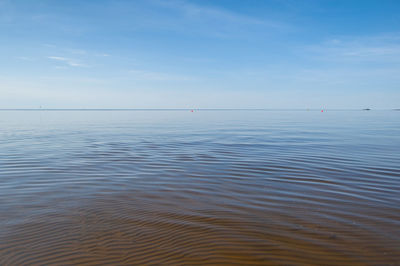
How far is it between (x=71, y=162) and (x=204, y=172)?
5738mm

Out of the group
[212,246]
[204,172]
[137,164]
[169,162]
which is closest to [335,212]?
[212,246]

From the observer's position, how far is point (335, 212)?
541 cm

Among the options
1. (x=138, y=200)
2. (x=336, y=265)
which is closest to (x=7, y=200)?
(x=138, y=200)

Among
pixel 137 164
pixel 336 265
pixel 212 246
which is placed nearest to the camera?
pixel 336 265

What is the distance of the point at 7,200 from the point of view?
5.98 metres

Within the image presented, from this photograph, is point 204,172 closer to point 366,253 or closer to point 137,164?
point 137,164

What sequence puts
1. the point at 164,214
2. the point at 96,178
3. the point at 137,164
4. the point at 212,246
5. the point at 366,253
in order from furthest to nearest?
the point at 137,164 < the point at 96,178 < the point at 164,214 < the point at 212,246 < the point at 366,253

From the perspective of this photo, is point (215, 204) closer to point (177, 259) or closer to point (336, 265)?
point (177, 259)

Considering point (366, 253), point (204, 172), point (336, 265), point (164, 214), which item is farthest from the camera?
point (204, 172)

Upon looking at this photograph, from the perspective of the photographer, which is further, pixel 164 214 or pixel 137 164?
pixel 137 164

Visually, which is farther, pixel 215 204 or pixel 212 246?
pixel 215 204

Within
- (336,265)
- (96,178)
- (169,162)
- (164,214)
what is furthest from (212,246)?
(169,162)

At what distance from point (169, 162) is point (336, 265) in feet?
24.7

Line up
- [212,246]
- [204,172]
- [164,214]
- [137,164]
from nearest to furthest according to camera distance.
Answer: [212,246] → [164,214] → [204,172] → [137,164]
